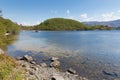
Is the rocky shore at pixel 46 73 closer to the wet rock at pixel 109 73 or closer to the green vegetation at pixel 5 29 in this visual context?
the wet rock at pixel 109 73

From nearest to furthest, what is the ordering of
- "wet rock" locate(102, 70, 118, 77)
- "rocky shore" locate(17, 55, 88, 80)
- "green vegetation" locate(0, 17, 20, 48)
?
1. "rocky shore" locate(17, 55, 88, 80)
2. "wet rock" locate(102, 70, 118, 77)
3. "green vegetation" locate(0, 17, 20, 48)

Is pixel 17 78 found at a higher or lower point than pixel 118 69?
higher

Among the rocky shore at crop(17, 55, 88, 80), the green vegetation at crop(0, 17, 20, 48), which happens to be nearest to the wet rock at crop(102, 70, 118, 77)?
the rocky shore at crop(17, 55, 88, 80)

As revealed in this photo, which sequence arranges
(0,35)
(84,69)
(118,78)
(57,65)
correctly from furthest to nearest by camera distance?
(0,35)
(57,65)
(84,69)
(118,78)

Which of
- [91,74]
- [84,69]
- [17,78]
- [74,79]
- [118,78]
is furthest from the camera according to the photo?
[84,69]

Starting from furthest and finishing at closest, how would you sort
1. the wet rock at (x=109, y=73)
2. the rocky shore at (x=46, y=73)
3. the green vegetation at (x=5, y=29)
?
the green vegetation at (x=5, y=29) < the wet rock at (x=109, y=73) < the rocky shore at (x=46, y=73)

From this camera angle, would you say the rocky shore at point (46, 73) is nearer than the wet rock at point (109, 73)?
Yes

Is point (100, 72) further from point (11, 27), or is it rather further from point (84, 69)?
point (11, 27)

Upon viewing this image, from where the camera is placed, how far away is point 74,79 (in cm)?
1922

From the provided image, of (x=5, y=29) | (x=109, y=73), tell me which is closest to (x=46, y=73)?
(x=109, y=73)

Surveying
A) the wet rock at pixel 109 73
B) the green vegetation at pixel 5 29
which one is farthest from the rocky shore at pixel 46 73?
the green vegetation at pixel 5 29

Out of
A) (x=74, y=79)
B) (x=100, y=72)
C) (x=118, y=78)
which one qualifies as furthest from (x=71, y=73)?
(x=118, y=78)

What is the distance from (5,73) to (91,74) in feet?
49.9

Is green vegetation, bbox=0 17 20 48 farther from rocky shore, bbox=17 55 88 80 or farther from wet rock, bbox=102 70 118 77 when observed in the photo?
wet rock, bbox=102 70 118 77
